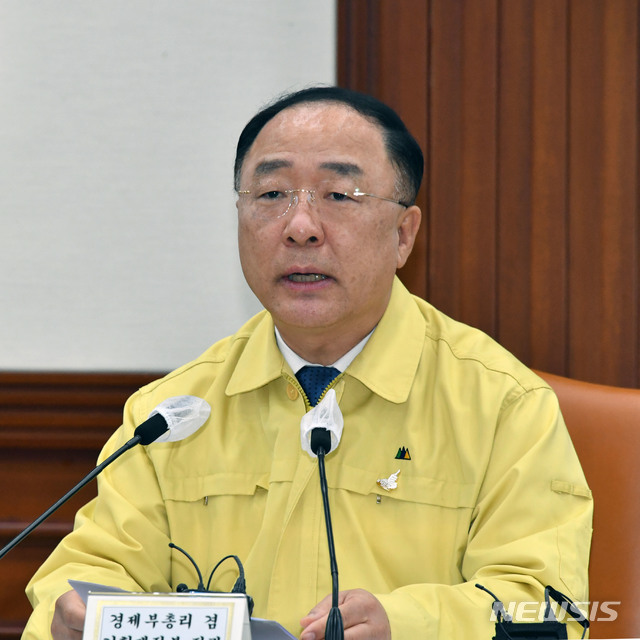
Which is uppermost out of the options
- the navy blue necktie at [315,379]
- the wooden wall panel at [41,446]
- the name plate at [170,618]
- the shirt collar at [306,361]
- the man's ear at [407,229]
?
the man's ear at [407,229]

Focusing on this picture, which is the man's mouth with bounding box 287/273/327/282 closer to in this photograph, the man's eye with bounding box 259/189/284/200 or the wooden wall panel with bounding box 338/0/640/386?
the man's eye with bounding box 259/189/284/200

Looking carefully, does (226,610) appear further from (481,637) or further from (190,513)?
(190,513)

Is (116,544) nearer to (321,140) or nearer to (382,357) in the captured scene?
(382,357)

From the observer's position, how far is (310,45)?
2.09 meters

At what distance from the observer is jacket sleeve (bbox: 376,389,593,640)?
1167 mm

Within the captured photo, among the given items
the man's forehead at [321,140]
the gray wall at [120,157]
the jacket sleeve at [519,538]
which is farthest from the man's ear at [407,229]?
the gray wall at [120,157]

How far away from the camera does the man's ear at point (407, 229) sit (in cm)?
154

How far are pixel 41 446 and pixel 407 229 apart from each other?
1138 mm

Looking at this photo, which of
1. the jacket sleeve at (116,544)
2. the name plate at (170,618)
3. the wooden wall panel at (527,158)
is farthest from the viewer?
the wooden wall panel at (527,158)

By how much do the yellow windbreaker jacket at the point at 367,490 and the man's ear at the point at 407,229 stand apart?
11cm

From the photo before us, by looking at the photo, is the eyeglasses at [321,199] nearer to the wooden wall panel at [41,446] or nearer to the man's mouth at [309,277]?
the man's mouth at [309,277]

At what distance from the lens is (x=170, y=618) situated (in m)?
0.91

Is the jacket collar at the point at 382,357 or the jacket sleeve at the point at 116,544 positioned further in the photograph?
the jacket collar at the point at 382,357

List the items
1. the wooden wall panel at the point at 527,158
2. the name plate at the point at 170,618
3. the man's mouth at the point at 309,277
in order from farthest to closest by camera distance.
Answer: the wooden wall panel at the point at 527,158 < the man's mouth at the point at 309,277 < the name plate at the point at 170,618
